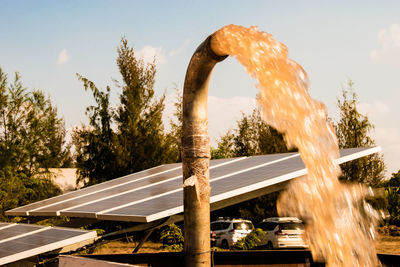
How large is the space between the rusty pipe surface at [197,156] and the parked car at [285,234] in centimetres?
1780

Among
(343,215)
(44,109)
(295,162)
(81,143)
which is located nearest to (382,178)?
(295,162)

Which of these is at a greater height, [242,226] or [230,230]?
[242,226]

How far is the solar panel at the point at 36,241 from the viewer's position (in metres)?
5.66

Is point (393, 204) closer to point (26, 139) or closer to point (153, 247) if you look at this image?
point (153, 247)

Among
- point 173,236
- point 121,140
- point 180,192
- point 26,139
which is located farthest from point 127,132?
point 180,192

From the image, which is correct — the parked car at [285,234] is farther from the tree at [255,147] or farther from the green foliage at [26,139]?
the green foliage at [26,139]

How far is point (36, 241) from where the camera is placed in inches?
251

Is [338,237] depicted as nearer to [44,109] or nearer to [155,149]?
[155,149]

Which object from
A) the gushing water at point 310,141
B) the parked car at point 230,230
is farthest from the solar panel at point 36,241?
the parked car at point 230,230

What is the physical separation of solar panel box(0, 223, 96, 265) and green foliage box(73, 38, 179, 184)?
1992 cm

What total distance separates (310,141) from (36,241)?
14.5 feet

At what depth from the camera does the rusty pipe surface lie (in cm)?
426

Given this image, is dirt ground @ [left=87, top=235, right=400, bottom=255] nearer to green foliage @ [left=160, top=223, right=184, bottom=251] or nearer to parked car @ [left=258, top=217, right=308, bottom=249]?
parked car @ [left=258, top=217, right=308, bottom=249]

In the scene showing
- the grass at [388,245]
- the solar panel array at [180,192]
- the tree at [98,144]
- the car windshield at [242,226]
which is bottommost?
the grass at [388,245]
